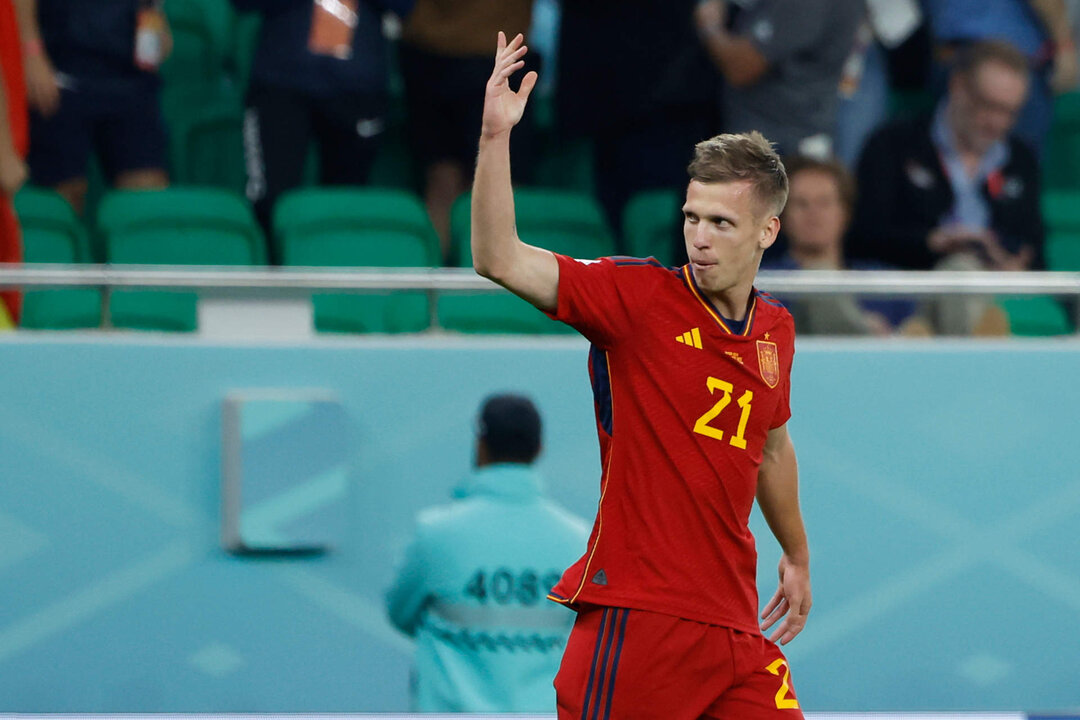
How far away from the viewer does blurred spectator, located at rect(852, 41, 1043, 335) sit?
600cm

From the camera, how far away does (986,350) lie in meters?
5.52

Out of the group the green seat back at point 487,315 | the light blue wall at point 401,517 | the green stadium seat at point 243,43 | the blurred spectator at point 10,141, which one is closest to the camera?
the light blue wall at point 401,517

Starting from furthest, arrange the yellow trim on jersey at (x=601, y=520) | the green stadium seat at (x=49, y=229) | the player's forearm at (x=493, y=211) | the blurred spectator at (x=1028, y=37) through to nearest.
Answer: the blurred spectator at (x=1028, y=37), the green stadium seat at (x=49, y=229), the yellow trim on jersey at (x=601, y=520), the player's forearm at (x=493, y=211)

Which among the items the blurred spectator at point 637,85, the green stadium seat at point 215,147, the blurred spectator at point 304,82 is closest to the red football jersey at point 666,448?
the blurred spectator at point 637,85

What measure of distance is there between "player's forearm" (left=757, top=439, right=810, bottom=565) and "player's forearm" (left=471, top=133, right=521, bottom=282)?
2.76 ft

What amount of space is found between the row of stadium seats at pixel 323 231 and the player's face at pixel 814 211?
21.0 inches

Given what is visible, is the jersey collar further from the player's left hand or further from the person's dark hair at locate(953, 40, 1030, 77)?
the person's dark hair at locate(953, 40, 1030, 77)

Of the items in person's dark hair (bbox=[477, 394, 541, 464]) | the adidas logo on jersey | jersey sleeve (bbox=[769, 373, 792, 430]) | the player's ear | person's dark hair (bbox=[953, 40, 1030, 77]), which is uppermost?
→ person's dark hair (bbox=[953, 40, 1030, 77])

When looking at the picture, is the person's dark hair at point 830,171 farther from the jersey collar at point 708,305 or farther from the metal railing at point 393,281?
the jersey collar at point 708,305

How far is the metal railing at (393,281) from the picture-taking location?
485cm

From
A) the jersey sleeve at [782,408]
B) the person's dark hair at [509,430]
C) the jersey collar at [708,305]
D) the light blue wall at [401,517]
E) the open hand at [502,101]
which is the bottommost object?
the light blue wall at [401,517]

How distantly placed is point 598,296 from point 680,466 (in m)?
0.35

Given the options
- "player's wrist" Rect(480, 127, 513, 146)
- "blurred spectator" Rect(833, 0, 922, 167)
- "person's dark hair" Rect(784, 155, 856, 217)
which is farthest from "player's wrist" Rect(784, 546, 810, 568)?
"blurred spectator" Rect(833, 0, 922, 167)

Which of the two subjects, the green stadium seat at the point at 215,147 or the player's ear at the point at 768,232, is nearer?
the player's ear at the point at 768,232
